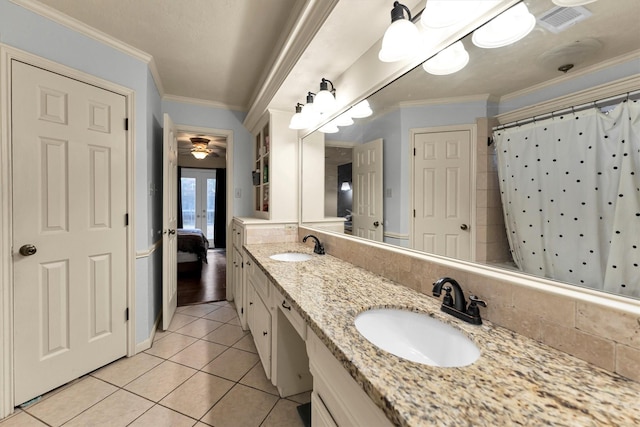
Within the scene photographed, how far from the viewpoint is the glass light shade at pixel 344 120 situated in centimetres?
182

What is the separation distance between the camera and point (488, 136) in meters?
0.95

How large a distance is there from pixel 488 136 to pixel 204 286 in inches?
159

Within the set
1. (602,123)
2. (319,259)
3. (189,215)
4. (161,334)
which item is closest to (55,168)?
(161,334)

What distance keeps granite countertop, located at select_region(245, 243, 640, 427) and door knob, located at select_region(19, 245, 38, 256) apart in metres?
1.78

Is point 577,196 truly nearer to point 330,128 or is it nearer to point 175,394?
point 330,128

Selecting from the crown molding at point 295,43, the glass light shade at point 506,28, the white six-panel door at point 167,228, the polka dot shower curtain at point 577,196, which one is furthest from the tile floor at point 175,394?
the crown molding at point 295,43

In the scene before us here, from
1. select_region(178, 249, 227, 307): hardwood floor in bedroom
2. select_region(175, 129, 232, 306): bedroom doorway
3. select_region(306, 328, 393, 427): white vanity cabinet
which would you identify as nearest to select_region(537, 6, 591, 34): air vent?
select_region(306, 328, 393, 427): white vanity cabinet

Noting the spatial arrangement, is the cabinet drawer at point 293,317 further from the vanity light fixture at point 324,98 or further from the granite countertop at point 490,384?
the vanity light fixture at point 324,98

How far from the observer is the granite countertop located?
0.48 meters

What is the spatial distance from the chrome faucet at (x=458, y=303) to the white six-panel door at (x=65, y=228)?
2.22 meters

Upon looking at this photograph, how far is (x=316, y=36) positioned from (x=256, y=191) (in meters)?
2.12

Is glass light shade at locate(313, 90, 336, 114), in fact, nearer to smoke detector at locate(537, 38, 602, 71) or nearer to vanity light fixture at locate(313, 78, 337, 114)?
vanity light fixture at locate(313, 78, 337, 114)

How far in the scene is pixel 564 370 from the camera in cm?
62

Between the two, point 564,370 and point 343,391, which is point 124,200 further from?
point 564,370
